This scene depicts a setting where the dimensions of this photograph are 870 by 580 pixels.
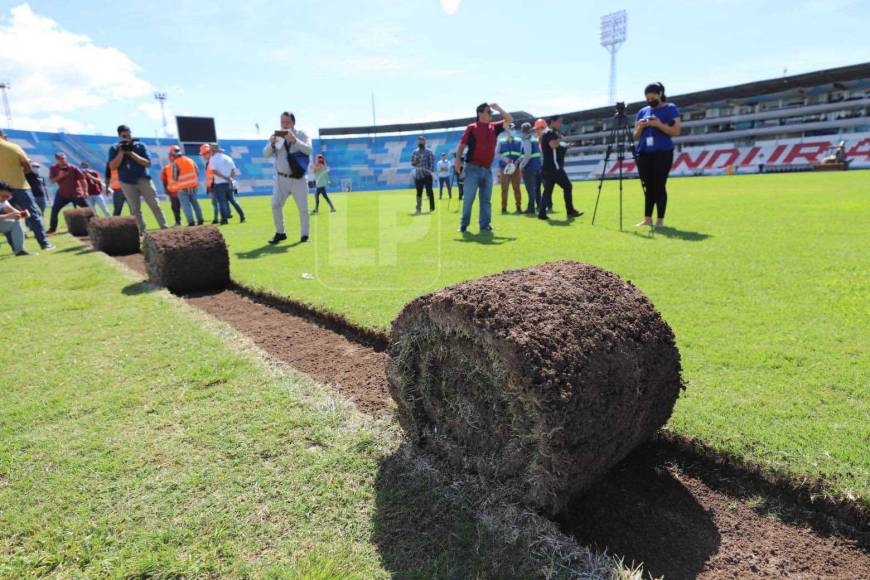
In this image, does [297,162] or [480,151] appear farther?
[297,162]

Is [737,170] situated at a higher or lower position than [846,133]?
lower

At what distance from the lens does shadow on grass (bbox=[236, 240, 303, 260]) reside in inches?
301

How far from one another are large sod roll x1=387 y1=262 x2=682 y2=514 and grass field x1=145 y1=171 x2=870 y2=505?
0.58m

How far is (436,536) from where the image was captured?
5.41 feet

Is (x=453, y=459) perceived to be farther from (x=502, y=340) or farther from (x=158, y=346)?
(x=158, y=346)

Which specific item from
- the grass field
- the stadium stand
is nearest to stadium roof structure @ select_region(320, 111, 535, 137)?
the stadium stand

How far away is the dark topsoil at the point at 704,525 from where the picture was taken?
1.52 m

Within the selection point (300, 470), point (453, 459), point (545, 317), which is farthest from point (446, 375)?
point (300, 470)

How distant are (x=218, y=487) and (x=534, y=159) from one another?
1069 centimetres

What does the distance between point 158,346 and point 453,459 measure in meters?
2.88

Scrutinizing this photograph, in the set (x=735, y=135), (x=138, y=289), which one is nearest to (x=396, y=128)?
(x=735, y=135)

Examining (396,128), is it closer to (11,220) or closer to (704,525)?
(11,220)

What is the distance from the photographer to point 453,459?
1961 millimetres

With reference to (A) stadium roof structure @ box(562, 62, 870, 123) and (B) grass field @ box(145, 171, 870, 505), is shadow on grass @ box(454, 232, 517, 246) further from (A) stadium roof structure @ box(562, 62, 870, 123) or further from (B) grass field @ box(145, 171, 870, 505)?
(A) stadium roof structure @ box(562, 62, 870, 123)
